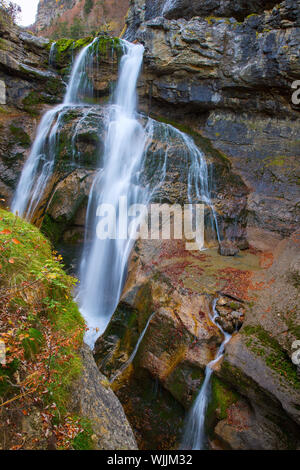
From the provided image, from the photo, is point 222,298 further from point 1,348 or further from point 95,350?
point 1,348

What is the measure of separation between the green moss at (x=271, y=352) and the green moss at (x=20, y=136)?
396 inches

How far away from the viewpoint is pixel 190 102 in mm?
12508

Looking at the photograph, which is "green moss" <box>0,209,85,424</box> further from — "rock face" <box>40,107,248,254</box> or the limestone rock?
the limestone rock

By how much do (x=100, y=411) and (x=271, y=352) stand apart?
3.14 metres

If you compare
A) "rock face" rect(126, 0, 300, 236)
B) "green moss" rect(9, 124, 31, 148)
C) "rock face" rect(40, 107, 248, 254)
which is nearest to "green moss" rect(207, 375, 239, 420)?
"rock face" rect(40, 107, 248, 254)

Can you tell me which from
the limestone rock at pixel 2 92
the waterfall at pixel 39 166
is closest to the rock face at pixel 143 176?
the waterfall at pixel 39 166

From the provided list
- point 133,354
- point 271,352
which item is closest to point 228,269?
point 271,352

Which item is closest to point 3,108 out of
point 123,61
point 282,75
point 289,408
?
point 123,61

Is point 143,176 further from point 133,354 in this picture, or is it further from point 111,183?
point 133,354

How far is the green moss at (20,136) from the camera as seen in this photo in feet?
34.1

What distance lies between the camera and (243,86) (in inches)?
453

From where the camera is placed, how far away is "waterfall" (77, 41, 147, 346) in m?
7.83

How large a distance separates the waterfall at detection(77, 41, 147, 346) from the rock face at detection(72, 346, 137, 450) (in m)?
3.55

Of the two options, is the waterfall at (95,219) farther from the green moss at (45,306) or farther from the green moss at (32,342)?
the green moss at (32,342)
